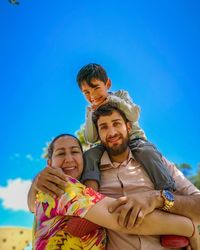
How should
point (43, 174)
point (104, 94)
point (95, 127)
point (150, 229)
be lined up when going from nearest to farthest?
point (150, 229), point (43, 174), point (95, 127), point (104, 94)

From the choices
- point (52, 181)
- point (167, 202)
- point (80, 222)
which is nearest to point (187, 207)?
point (167, 202)

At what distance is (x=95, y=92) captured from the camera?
4.53m

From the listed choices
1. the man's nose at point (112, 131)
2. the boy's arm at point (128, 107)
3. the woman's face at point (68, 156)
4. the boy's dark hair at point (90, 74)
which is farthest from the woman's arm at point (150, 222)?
the boy's dark hair at point (90, 74)

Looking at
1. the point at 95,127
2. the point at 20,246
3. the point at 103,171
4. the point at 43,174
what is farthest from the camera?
the point at 20,246

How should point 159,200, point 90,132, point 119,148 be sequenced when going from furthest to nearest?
point 90,132, point 119,148, point 159,200

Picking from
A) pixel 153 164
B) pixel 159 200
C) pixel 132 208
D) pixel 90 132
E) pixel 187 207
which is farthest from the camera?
pixel 90 132

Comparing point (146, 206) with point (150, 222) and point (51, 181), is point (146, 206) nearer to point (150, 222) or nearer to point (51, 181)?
point (150, 222)

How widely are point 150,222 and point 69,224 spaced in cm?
60

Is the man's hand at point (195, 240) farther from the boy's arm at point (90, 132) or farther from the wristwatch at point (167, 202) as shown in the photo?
the boy's arm at point (90, 132)

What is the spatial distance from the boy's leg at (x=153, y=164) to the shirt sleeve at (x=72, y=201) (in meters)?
0.70

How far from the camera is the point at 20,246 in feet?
17.0

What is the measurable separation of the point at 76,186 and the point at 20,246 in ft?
9.60

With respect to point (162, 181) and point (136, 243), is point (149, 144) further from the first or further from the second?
point (136, 243)

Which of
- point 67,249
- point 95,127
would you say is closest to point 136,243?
point 67,249
